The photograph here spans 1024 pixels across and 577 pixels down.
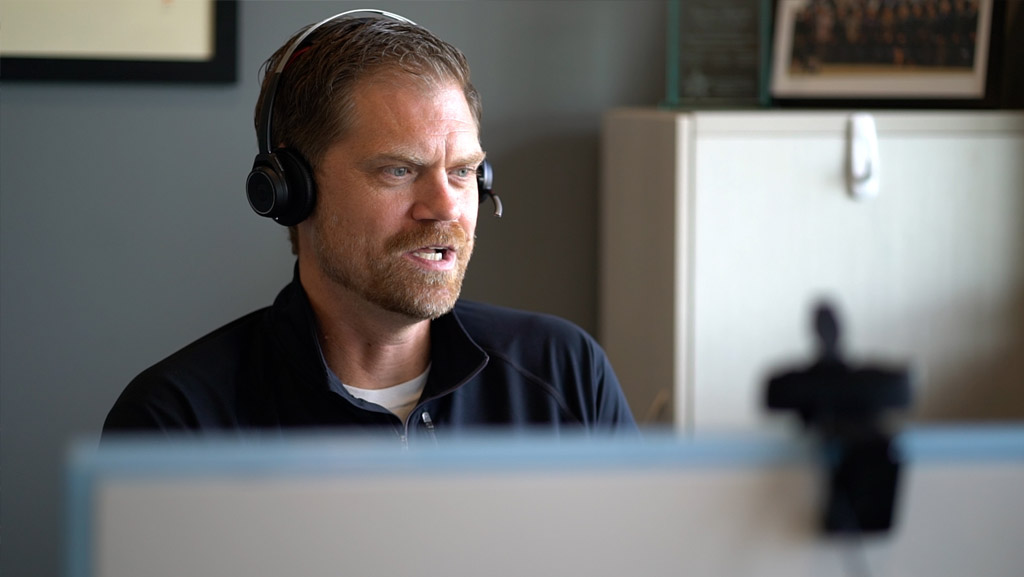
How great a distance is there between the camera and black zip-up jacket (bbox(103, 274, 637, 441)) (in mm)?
1180

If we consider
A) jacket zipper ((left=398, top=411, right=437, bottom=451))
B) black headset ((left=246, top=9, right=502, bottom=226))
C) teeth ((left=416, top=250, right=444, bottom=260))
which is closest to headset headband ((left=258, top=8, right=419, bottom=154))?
black headset ((left=246, top=9, right=502, bottom=226))

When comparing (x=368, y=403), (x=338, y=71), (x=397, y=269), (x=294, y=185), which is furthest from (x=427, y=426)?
(x=338, y=71)

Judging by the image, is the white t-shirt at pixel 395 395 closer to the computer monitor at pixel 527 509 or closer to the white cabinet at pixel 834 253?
the white cabinet at pixel 834 253

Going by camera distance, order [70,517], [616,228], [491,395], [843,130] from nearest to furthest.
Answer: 1. [70,517]
2. [491,395]
3. [843,130]
4. [616,228]

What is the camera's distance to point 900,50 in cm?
191

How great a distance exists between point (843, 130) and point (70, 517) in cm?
156

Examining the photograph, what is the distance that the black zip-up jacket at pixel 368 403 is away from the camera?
3.87 ft

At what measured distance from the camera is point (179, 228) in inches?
82.8

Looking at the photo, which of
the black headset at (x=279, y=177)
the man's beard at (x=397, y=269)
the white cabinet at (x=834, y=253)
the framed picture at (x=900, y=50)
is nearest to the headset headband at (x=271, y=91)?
the black headset at (x=279, y=177)

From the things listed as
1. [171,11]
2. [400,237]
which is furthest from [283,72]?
[171,11]

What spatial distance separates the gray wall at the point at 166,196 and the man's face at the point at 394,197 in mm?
818

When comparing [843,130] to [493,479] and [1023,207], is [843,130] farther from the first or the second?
[493,479]

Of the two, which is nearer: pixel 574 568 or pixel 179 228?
A: pixel 574 568

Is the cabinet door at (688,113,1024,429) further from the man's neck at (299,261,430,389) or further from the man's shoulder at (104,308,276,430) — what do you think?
the man's shoulder at (104,308,276,430)
